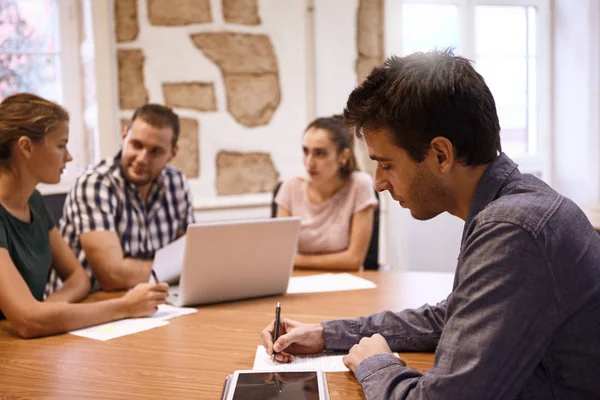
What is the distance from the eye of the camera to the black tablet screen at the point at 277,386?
3.80 ft

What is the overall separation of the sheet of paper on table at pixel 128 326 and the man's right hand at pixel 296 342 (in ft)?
1.37

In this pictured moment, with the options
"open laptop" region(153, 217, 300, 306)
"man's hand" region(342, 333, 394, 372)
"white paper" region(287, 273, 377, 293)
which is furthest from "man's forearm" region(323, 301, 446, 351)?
"white paper" region(287, 273, 377, 293)

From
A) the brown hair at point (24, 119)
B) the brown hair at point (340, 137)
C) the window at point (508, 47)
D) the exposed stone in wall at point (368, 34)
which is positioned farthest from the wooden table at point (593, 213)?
the brown hair at point (24, 119)

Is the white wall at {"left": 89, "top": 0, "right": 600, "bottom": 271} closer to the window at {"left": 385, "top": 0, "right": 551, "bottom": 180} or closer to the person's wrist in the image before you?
the window at {"left": 385, "top": 0, "right": 551, "bottom": 180}

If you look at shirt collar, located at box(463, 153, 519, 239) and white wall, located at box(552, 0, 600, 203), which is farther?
white wall, located at box(552, 0, 600, 203)

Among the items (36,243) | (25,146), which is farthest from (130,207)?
(25,146)

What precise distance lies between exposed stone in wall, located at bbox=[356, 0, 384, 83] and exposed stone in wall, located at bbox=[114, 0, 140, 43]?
126 centimetres

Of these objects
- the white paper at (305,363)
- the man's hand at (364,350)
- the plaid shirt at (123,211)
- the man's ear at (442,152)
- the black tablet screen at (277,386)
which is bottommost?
the white paper at (305,363)

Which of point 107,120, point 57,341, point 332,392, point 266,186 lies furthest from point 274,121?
point 332,392

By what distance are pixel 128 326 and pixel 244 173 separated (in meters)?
1.94

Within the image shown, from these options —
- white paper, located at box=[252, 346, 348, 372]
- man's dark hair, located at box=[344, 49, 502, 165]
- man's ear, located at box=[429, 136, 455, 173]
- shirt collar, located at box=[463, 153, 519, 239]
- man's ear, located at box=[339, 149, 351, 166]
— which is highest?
man's dark hair, located at box=[344, 49, 502, 165]

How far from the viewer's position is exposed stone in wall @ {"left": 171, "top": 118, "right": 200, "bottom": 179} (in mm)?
3508

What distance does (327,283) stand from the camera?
7.40 ft

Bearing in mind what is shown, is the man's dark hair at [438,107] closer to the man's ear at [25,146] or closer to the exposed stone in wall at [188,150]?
the man's ear at [25,146]
